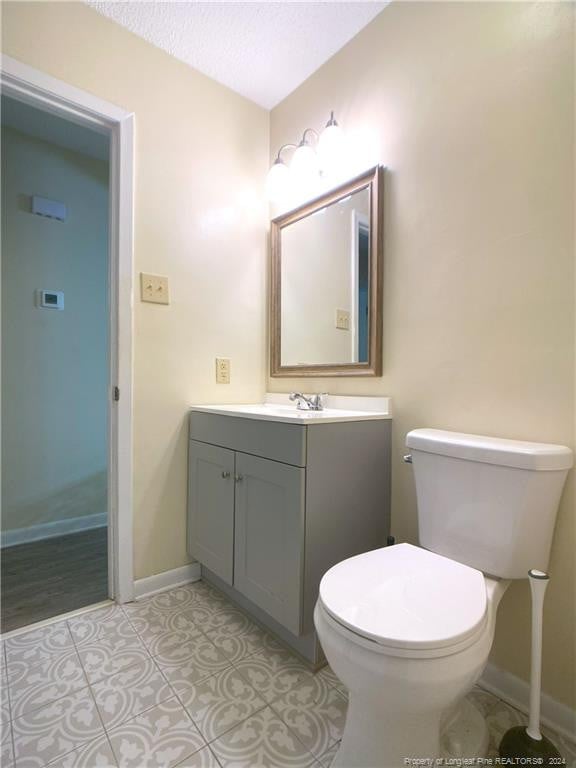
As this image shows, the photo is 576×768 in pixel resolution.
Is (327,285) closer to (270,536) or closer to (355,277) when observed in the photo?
(355,277)

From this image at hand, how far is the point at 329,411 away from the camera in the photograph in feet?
4.92

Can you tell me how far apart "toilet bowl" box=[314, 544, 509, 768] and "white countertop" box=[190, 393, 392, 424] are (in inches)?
17.2

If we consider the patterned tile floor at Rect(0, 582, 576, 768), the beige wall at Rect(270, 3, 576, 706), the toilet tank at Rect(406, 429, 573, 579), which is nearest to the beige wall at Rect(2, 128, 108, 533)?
the patterned tile floor at Rect(0, 582, 576, 768)

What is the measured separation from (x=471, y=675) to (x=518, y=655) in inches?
20.7

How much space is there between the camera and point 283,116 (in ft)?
6.29

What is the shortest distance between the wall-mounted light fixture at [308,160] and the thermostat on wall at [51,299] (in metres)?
1.39

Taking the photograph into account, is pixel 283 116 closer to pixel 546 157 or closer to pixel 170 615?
pixel 546 157

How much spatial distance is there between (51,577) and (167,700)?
102 cm

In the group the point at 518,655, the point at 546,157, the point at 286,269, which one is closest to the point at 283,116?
the point at 286,269

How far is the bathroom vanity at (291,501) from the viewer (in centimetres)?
113

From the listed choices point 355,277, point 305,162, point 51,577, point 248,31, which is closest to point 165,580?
point 51,577

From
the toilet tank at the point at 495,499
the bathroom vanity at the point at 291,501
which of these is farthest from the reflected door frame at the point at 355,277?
the toilet tank at the point at 495,499

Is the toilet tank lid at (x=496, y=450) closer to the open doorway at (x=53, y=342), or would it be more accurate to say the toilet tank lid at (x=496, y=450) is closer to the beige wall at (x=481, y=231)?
the beige wall at (x=481, y=231)

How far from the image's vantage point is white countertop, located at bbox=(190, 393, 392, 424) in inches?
46.3
